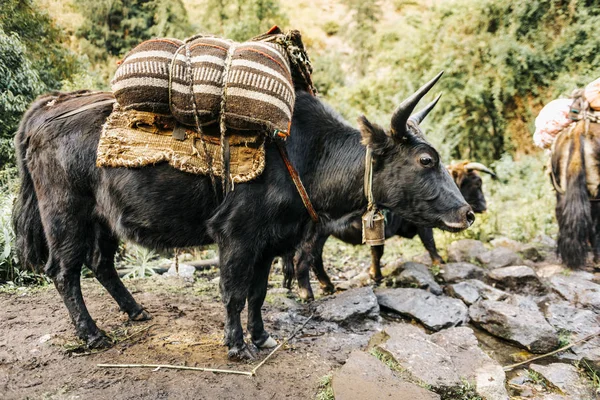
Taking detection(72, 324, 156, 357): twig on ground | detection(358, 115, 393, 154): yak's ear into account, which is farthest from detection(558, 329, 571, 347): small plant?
detection(72, 324, 156, 357): twig on ground

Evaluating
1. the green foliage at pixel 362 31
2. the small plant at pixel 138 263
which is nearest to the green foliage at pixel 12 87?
the small plant at pixel 138 263

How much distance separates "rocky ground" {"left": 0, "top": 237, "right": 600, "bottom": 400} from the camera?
2602 mm

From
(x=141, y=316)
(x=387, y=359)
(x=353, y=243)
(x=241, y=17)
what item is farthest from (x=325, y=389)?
(x=241, y=17)

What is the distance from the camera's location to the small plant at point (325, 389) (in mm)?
2559

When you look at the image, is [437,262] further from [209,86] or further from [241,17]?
[241,17]

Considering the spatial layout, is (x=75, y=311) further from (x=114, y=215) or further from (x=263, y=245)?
(x=263, y=245)

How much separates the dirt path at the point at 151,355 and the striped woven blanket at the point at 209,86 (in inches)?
68.1

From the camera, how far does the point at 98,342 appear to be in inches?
120

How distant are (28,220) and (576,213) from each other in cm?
645

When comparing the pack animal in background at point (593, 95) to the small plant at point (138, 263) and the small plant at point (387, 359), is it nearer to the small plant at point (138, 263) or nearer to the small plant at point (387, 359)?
the small plant at point (387, 359)

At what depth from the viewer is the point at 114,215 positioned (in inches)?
114

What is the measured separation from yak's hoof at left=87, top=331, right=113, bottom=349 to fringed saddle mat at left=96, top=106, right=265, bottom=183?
135cm

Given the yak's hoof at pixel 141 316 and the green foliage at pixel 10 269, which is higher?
the green foliage at pixel 10 269

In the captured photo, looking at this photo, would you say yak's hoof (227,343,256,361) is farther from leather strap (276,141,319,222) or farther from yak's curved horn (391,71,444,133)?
yak's curved horn (391,71,444,133)
